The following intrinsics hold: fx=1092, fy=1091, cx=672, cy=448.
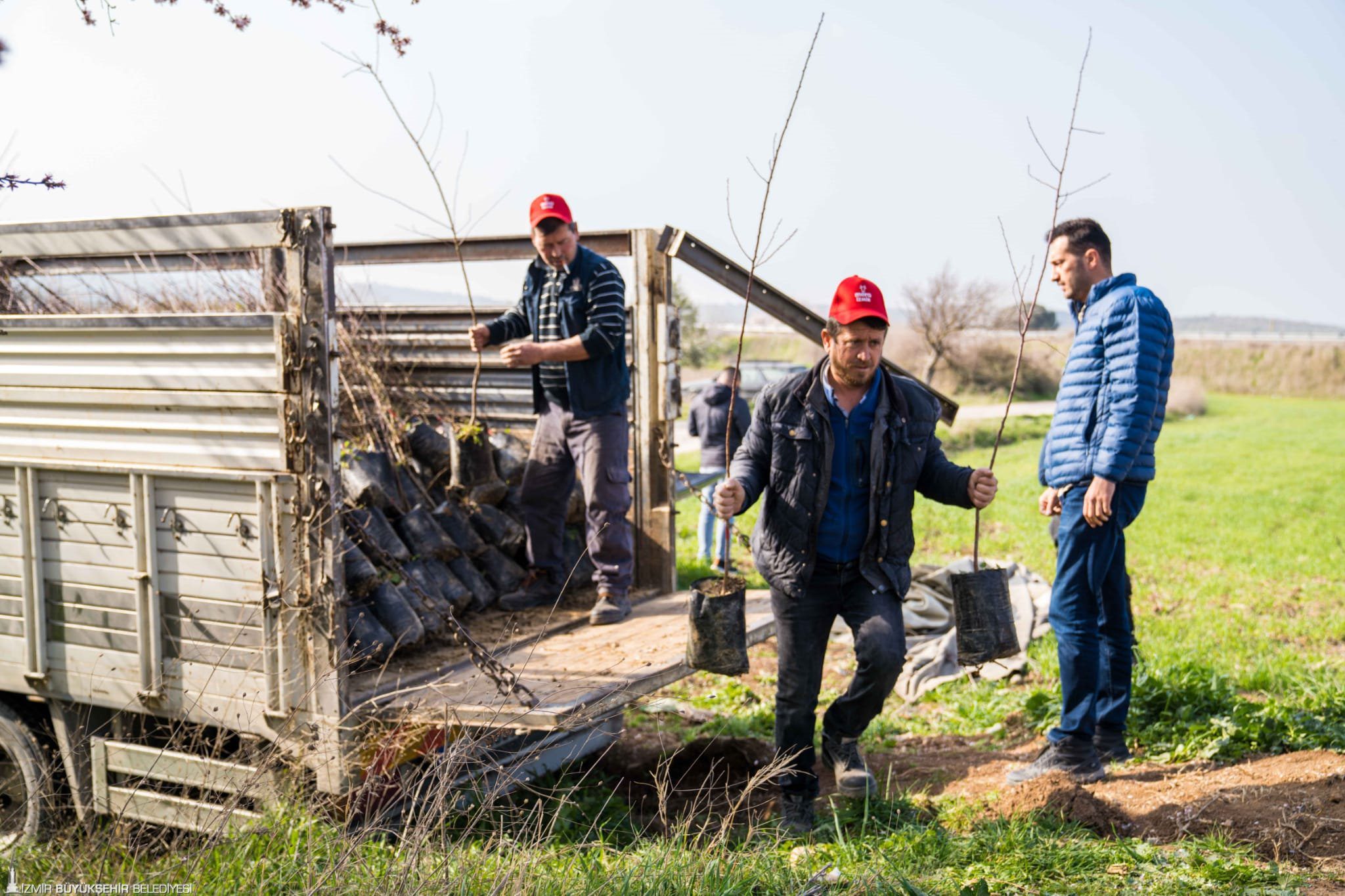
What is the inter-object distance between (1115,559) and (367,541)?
339cm

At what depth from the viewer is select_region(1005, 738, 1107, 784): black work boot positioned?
4691mm

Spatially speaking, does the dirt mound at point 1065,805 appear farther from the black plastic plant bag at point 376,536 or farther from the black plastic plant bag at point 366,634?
the black plastic plant bag at point 376,536

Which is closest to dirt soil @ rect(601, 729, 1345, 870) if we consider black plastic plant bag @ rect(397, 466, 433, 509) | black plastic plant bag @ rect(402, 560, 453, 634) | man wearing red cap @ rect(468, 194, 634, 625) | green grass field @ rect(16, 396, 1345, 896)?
green grass field @ rect(16, 396, 1345, 896)

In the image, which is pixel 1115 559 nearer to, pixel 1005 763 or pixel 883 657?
pixel 1005 763

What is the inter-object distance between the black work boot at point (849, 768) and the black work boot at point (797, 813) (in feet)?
0.53

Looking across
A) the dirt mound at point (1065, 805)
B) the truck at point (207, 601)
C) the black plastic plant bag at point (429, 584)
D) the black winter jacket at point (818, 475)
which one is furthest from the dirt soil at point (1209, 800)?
the black plastic plant bag at point (429, 584)

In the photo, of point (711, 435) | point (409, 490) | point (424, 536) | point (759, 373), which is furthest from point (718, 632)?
point (759, 373)

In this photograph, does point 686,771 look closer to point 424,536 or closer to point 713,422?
point 424,536

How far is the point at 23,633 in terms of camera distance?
4.49 m

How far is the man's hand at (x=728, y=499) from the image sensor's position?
154 inches

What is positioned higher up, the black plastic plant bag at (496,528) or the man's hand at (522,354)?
the man's hand at (522,354)

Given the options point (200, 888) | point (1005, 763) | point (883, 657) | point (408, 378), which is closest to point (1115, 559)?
point (1005, 763)

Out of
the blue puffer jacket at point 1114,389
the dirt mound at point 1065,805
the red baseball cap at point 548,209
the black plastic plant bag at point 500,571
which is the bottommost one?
the dirt mound at point 1065,805

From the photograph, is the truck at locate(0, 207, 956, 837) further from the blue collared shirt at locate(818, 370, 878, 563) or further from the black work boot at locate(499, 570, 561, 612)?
the blue collared shirt at locate(818, 370, 878, 563)
